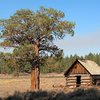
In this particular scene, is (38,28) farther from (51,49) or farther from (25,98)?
(25,98)

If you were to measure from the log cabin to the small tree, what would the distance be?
6.84 meters

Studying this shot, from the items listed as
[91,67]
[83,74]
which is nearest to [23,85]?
[83,74]

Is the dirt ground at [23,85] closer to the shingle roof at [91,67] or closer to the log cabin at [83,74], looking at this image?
the log cabin at [83,74]

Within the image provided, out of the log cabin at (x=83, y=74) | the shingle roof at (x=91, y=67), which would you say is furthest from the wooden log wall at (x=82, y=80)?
the shingle roof at (x=91, y=67)

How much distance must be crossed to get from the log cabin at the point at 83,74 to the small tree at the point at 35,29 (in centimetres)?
684

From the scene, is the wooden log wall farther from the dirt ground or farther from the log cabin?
the dirt ground

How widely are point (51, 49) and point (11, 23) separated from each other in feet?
20.0

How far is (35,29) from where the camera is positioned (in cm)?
4244

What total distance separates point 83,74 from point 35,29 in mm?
10675

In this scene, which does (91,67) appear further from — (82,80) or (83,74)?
(82,80)

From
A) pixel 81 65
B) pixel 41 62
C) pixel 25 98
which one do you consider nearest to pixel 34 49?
pixel 41 62

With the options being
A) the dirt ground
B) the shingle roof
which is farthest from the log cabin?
the dirt ground

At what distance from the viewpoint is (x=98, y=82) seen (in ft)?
159

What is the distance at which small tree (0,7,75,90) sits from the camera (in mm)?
42250
